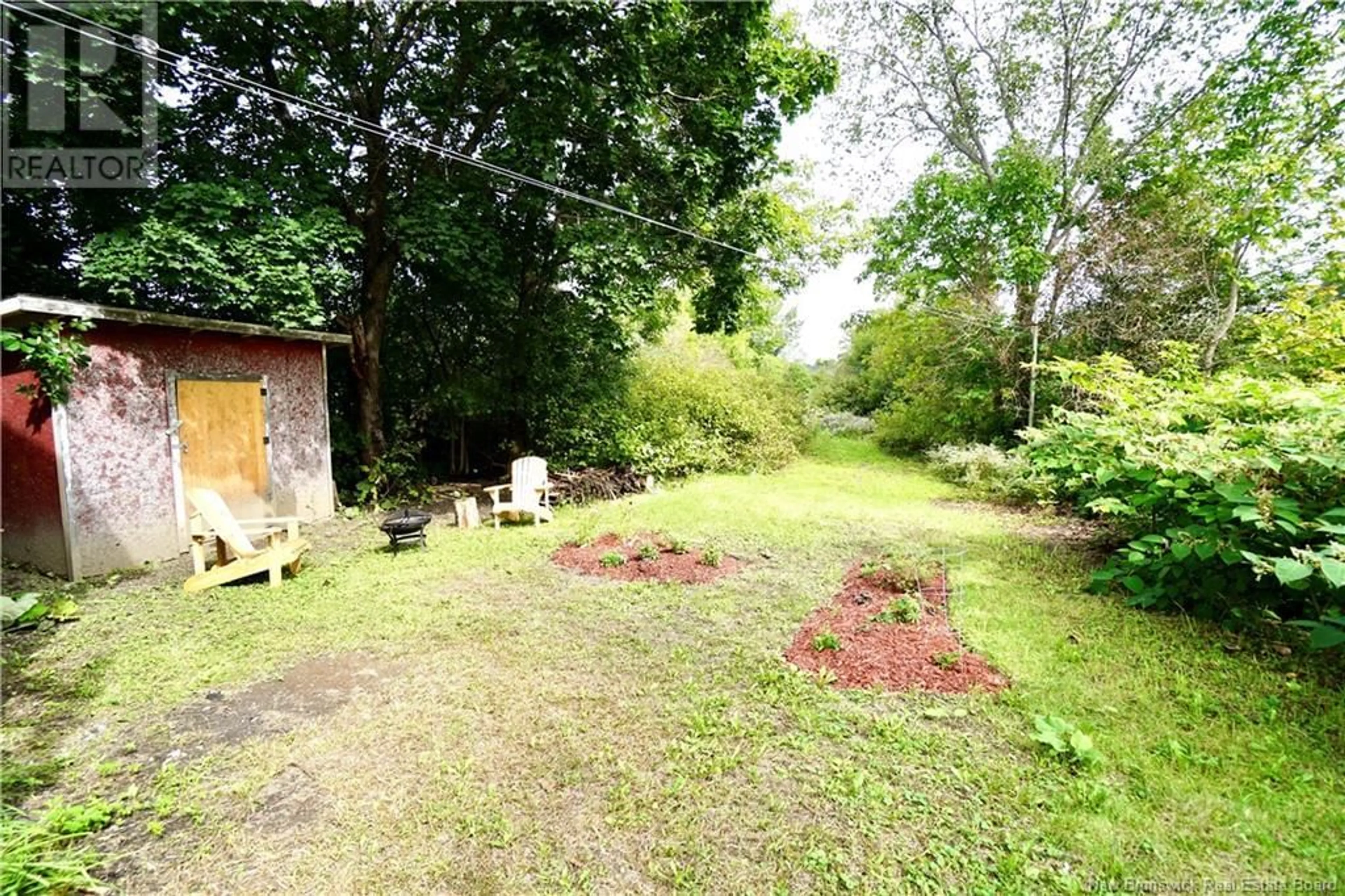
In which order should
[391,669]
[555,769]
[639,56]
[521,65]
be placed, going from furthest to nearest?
[639,56], [521,65], [391,669], [555,769]

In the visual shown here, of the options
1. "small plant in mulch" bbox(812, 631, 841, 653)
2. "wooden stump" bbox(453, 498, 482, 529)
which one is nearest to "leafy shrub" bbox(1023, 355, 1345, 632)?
"small plant in mulch" bbox(812, 631, 841, 653)

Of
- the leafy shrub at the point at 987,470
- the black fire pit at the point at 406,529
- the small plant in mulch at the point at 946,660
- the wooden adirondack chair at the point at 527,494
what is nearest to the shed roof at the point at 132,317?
the black fire pit at the point at 406,529

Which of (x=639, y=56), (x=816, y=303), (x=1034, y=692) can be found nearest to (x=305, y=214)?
(x=639, y=56)

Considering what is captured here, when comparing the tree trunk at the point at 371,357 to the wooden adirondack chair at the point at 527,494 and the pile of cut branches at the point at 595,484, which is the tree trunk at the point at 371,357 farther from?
the pile of cut branches at the point at 595,484

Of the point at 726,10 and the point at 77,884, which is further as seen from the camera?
the point at 726,10

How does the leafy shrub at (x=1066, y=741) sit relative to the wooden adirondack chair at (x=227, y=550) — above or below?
below

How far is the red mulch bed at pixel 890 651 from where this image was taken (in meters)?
2.74

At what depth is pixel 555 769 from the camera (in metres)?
2.18

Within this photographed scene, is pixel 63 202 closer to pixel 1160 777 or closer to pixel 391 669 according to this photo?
pixel 391 669

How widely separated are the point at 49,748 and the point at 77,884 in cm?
114

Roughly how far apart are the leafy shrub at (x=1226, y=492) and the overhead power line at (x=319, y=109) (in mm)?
5380

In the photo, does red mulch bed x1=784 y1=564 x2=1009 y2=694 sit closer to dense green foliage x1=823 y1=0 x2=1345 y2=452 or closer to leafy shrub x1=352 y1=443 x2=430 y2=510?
dense green foliage x1=823 y1=0 x2=1345 y2=452

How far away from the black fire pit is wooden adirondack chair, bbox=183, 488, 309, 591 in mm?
760

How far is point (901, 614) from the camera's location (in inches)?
133
